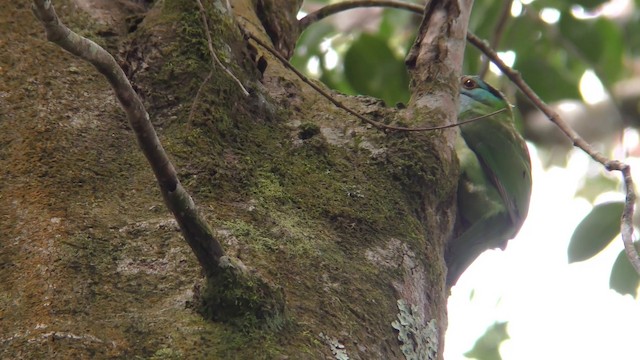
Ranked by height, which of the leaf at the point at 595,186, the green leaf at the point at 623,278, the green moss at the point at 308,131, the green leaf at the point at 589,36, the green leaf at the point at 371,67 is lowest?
the green moss at the point at 308,131

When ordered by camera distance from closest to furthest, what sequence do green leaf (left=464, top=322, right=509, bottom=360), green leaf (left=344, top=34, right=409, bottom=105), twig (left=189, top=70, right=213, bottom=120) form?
1. twig (left=189, top=70, right=213, bottom=120)
2. green leaf (left=344, top=34, right=409, bottom=105)
3. green leaf (left=464, top=322, right=509, bottom=360)

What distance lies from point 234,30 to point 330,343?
2.61 feet

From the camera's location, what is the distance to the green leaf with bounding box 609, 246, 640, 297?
7.84 feet

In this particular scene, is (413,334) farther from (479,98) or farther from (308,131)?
(479,98)

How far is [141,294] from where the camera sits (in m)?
1.29

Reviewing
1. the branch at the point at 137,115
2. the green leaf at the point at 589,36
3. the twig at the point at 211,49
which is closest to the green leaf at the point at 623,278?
the green leaf at the point at 589,36

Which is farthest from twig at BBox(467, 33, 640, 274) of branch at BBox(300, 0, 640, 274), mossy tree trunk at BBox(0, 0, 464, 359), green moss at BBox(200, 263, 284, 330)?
green moss at BBox(200, 263, 284, 330)

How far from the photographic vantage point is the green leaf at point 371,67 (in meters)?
3.01

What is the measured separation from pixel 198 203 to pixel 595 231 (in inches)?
51.4

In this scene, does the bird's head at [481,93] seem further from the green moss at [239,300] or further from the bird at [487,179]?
the green moss at [239,300]

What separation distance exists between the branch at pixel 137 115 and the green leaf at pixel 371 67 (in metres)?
1.92

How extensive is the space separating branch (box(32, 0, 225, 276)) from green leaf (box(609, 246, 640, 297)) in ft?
5.21

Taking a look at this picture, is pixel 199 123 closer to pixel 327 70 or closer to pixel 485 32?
pixel 485 32

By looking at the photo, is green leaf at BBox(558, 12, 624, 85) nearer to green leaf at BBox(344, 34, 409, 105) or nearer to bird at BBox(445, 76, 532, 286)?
bird at BBox(445, 76, 532, 286)
